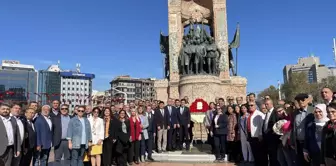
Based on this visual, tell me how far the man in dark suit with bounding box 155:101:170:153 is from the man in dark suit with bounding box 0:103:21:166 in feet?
12.1

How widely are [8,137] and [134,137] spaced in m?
2.86

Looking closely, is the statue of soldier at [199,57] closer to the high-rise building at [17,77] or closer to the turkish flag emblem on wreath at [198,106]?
the turkish flag emblem on wreath at [198,106]

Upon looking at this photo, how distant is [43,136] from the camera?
514cm

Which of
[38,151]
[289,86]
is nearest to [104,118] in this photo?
[38,151]

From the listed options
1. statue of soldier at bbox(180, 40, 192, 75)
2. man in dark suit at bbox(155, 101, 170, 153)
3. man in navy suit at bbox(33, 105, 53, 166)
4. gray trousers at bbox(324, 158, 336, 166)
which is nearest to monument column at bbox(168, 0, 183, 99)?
statue of soldier at bbox(180, 40, 192, 75)

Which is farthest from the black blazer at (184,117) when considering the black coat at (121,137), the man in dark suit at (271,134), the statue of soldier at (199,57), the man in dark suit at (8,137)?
the statue of soldier at (199,57)

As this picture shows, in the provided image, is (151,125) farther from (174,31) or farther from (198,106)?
(174,31)

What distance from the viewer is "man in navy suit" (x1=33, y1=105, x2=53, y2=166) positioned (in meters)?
5.11

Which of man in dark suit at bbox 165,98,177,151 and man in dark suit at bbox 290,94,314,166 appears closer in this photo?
man in dark suit at bbox 290,94,314,166

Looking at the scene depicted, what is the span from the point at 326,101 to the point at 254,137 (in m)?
1.75

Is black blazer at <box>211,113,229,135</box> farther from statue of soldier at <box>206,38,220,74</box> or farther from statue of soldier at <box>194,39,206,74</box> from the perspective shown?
statue of soldier at <box>206,38,220,74</box>

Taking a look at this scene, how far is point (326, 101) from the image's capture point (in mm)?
4098

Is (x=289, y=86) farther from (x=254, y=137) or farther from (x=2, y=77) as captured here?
(x=2, y=77)

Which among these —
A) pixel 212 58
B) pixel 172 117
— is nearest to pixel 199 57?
pixel 212 58
